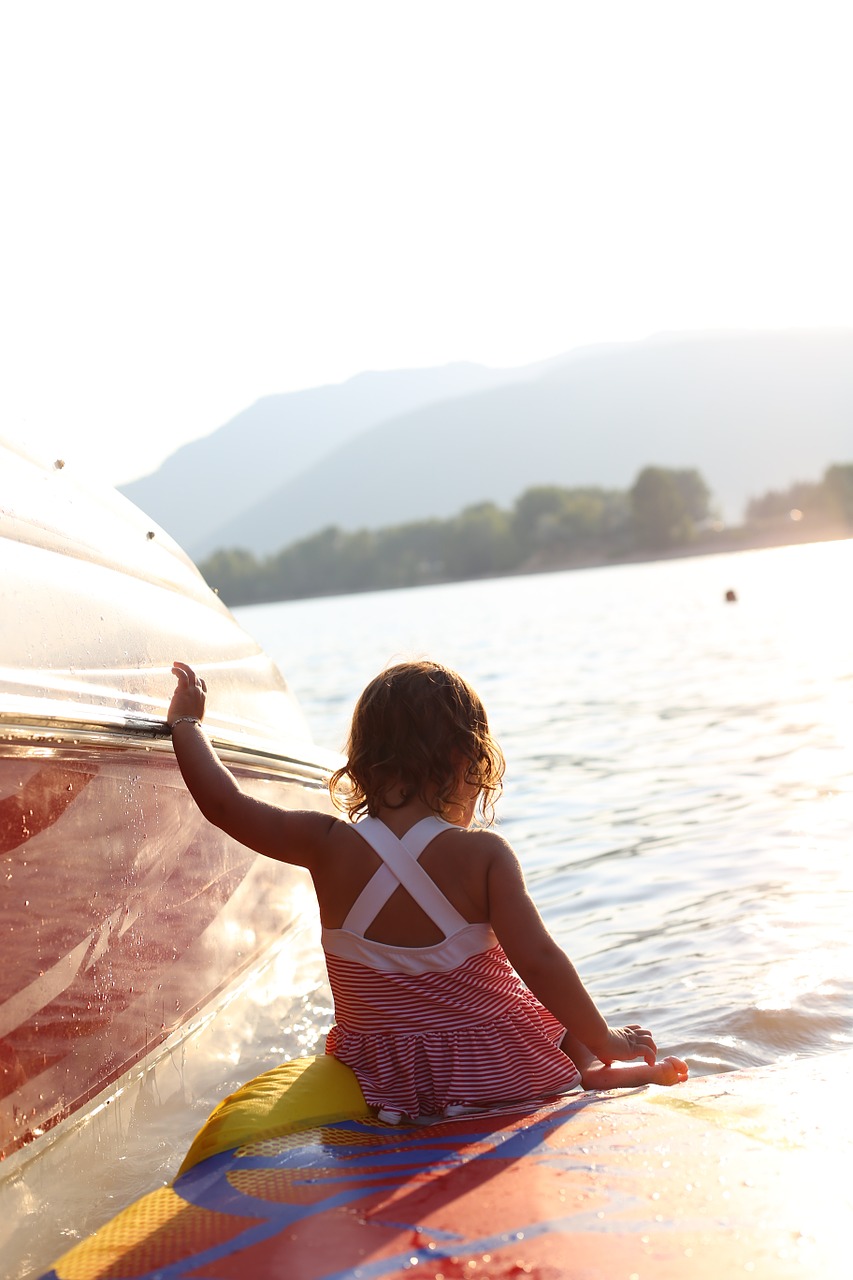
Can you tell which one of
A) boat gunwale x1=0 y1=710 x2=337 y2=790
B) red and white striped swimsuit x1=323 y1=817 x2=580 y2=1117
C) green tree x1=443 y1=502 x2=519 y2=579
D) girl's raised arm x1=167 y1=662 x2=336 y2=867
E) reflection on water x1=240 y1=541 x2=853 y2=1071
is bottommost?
reflection on water x1=240 y1=541 x2=853 y2=1071

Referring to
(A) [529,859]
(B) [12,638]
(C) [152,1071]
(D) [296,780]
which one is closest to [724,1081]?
(C) [152,1071]

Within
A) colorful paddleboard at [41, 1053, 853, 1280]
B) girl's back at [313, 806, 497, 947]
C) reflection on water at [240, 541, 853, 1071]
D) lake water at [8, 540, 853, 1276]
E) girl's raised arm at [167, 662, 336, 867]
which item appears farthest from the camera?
reflection on water at [240, 541, 853, 1071]

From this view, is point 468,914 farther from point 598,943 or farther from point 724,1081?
point 598,943

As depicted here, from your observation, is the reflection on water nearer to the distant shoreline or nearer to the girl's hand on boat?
the girl's hand on boat

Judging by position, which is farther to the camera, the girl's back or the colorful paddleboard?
the girl's back

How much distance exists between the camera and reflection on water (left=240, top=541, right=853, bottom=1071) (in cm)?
451

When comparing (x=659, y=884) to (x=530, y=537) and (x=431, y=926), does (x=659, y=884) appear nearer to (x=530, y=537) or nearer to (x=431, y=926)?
(x=431, y=926)

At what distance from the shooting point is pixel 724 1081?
275 cm

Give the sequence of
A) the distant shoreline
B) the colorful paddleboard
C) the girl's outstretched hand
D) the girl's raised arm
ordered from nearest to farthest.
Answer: the colorful paddleboard → the girl's raised arm → the girl's outstretched hand → the distant shoreline

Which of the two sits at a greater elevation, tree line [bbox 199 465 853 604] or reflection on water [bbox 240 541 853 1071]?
tree line [bbox 199 465 853 604]

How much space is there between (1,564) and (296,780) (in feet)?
5.43

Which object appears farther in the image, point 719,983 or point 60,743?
point 719,983

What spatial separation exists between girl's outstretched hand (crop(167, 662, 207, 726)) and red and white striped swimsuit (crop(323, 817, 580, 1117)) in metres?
0.65

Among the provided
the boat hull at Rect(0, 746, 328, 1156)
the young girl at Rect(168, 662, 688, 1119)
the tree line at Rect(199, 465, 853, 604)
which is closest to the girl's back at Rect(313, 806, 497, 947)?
the young girl at Rect(168, 662, 688, 1119)
